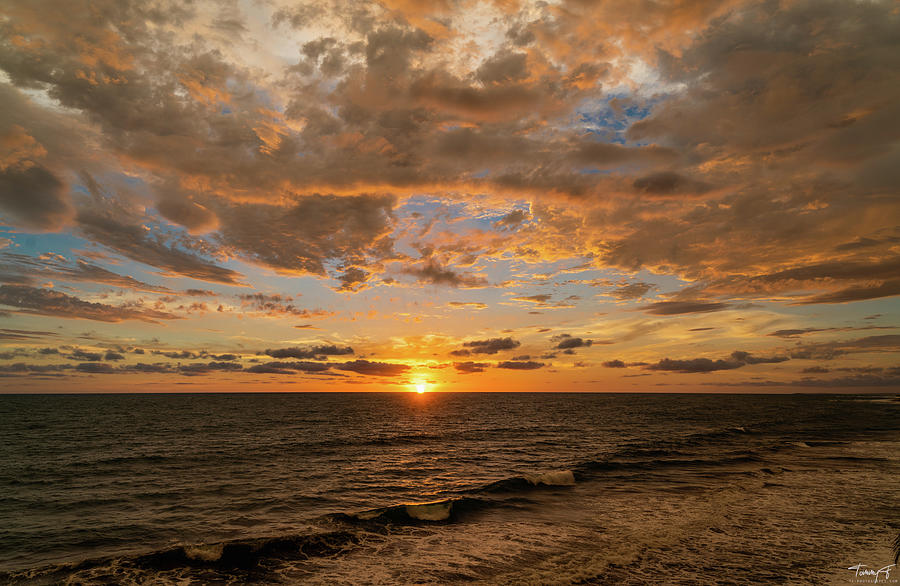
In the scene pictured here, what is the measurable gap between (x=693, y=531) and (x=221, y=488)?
2750 cm

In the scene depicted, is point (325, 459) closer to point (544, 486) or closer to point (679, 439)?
point (544, 486)

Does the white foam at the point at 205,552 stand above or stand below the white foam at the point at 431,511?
above

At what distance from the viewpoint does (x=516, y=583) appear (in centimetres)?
1409

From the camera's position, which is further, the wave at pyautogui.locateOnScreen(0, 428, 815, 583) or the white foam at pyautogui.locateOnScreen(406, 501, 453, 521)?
the white foam at pyautogui.locateOnScreen(406, 501, 453, 521)

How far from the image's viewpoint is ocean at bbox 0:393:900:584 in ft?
50.4
